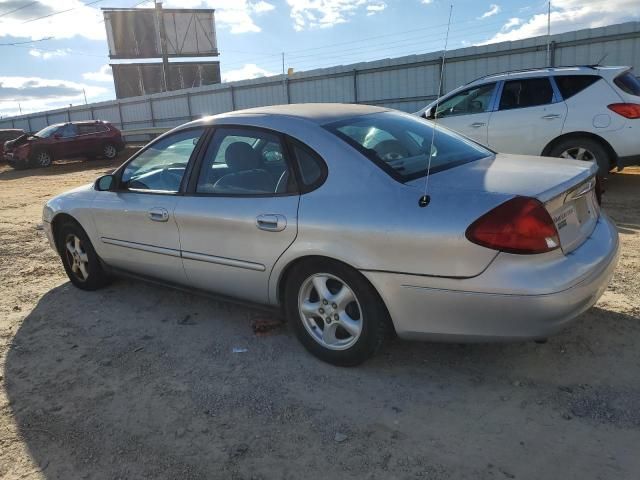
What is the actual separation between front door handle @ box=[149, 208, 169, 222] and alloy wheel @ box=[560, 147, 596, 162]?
5.74m

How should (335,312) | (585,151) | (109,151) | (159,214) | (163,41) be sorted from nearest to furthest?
(335,312), (159,214), (585,151), (109,151), (163,41)

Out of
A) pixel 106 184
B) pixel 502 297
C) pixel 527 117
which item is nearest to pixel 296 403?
pixel 502 297

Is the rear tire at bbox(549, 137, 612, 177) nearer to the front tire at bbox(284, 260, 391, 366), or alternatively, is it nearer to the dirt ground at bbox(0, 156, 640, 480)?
the dirt ground at bbox(0, 156, 640, 480)

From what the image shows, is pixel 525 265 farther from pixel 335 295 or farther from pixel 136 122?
pixel 136 122

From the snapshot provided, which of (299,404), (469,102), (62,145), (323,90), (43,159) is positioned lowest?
(299,404)

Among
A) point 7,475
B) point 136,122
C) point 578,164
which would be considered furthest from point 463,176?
point 136,122

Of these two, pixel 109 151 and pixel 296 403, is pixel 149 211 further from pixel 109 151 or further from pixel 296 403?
pixel 109 151

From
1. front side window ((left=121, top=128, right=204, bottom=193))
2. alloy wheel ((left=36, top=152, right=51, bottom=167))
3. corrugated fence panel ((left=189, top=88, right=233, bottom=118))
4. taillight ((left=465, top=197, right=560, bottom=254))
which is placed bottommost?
alloy wheel ((left=36, top=152, right=51, bottom=167))

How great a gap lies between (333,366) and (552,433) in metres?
1.26

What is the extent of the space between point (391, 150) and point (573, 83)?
5.36 metres

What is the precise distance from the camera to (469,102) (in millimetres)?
8273

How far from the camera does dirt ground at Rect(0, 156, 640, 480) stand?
2.42 m

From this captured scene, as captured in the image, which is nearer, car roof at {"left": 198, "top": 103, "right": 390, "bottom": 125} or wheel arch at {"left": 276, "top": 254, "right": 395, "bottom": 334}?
wheel arch at {"left": 276, "top": 254, "right": 395, "bottom": 334}

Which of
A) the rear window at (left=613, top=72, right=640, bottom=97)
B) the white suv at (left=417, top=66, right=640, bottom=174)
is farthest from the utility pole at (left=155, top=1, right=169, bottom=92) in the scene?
the rear window at (left=613, top=72, right=640, bottom=97)
